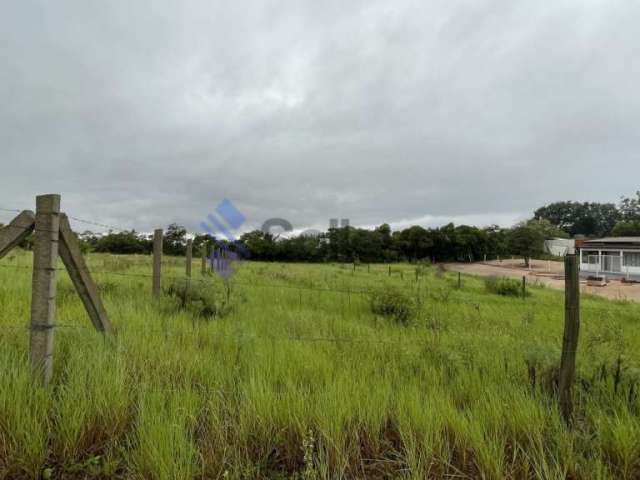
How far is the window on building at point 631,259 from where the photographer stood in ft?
116

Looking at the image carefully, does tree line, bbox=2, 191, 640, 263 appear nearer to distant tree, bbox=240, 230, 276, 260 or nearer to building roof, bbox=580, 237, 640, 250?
distant tree, bbox=240, 230, 276, 260

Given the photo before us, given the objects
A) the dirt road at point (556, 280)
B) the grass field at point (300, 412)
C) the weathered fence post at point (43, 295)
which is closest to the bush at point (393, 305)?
the grass field at point (300, 412)

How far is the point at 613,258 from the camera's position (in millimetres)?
38281

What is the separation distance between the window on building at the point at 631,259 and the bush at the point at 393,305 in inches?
1738

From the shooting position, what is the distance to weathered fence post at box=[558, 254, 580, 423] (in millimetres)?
2598

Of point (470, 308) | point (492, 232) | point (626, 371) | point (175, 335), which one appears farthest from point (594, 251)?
point (175, 335)

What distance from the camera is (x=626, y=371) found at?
9.77 feet

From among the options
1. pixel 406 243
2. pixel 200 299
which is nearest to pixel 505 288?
pixel 200 299

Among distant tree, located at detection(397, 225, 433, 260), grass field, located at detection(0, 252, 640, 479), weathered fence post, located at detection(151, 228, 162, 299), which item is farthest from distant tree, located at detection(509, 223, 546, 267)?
weathered fence post, located at detection(151, 228, 162, 299)

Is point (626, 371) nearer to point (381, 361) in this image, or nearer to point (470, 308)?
point (381, 361)

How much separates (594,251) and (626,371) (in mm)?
51312

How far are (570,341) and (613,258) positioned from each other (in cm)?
4966

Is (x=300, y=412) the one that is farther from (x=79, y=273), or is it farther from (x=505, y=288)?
(x=505, y=288)

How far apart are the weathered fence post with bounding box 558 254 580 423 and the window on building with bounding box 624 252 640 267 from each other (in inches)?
1860
